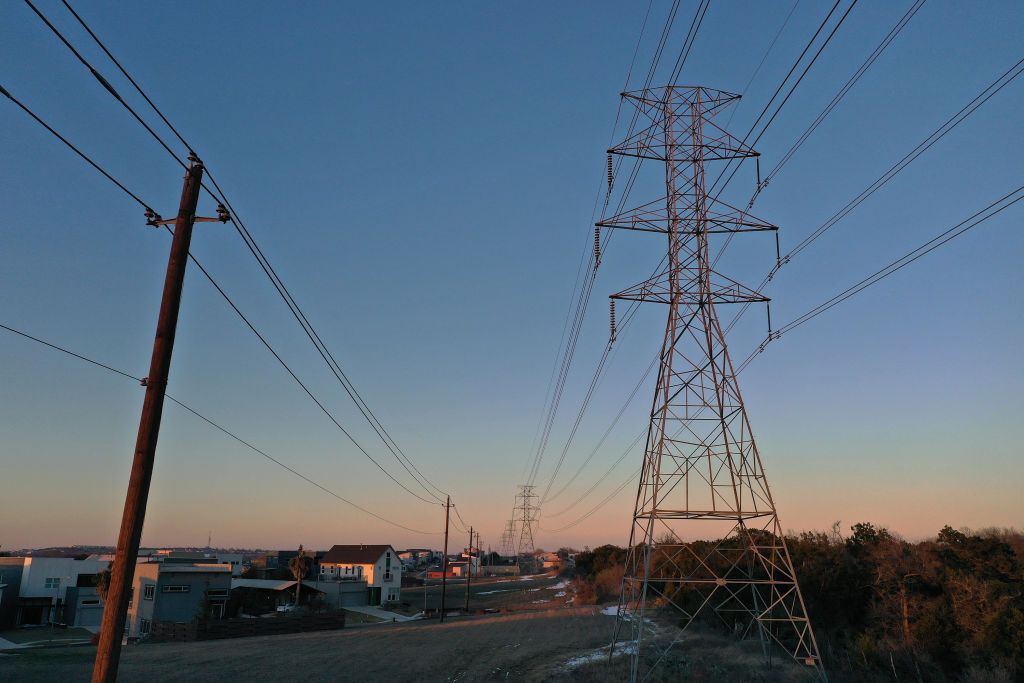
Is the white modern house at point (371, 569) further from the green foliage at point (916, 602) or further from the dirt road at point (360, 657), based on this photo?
the green foliage at point (916, 602)

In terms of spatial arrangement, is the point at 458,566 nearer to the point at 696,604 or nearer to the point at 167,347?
the point at 696,604

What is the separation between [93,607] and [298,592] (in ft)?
71.1

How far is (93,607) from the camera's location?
69.2 metres

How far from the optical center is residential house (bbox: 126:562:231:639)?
177 ft

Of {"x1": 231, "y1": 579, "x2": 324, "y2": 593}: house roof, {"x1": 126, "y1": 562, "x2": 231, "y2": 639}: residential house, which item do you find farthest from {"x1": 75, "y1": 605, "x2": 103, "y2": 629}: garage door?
{"x1": 126, "y1": 562, "x2": 231, "y2": 639}: residential house

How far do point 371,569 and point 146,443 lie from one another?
3394 inches

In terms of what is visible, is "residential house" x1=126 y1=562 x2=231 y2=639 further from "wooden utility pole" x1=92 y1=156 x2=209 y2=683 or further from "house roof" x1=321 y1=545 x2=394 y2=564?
"wooden utility pole" x1=92 y1=156 x2=209 y2=683

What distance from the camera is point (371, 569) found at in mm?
90875

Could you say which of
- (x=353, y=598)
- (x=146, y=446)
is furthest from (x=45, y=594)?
(x=146, y=446)

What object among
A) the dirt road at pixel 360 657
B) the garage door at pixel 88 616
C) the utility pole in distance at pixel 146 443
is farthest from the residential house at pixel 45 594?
the utility pole in distance at pixel 146 443

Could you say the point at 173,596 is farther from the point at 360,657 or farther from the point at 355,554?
the point at 355,554

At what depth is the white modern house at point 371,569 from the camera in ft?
287

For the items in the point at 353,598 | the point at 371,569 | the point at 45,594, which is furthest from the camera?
the point at 371,569

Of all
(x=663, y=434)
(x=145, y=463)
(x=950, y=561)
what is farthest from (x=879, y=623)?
(x=145, y=463)
